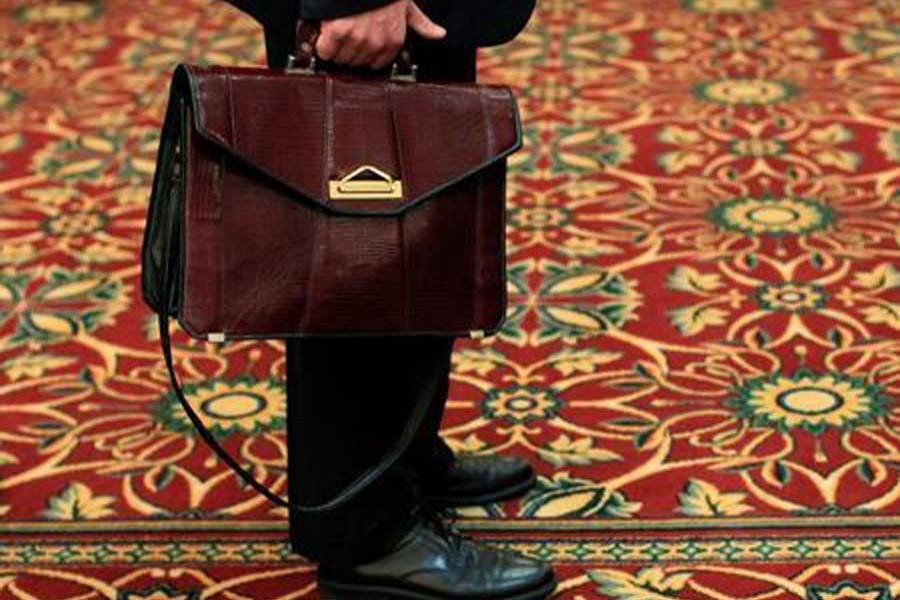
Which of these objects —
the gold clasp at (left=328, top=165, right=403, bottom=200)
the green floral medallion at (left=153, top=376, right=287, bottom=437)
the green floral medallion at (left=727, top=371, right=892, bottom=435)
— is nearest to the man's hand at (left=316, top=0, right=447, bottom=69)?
the gold clasp at (left=328, top=165, right=403, bottom=200)

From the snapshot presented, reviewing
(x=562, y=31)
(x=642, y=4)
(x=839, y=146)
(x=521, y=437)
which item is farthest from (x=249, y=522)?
(x=642, y=4)

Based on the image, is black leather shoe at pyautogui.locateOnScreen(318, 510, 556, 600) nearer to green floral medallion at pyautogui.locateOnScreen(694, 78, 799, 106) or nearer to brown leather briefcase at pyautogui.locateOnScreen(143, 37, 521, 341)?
brown leather briefcase at pyautogui.locateOnScreen(143, 37, 521, 341)

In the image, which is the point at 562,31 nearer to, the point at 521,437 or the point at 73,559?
the point at 521,437

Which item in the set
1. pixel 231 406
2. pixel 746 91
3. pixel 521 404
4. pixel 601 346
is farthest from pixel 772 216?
pixel 231 406

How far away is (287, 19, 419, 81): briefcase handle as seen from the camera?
181 cm

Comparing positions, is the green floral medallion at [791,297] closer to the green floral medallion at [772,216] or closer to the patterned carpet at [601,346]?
the patterned carpet at [601,346]

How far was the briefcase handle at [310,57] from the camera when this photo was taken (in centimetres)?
181

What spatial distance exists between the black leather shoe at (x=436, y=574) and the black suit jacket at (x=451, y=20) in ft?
1.90

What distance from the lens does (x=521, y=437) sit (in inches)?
101

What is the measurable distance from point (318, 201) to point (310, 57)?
0.53 ft

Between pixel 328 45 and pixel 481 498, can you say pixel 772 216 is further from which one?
pixel 328 45

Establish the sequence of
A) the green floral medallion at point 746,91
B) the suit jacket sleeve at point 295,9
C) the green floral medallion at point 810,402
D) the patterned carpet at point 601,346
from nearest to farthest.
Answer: the suit jacket sleeve at point 295,9, the patterned carpet at point 601,346, the green floral medallion at point 810,402, the green floral medallion at point 746,91

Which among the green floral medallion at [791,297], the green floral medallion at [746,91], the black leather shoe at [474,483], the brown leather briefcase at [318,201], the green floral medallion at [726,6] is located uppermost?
the brown leather briefcase at [318,201]

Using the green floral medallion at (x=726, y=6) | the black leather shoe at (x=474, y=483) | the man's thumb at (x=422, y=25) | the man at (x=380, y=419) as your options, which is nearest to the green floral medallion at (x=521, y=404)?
the black leather shoe at (x=474, y=483)
